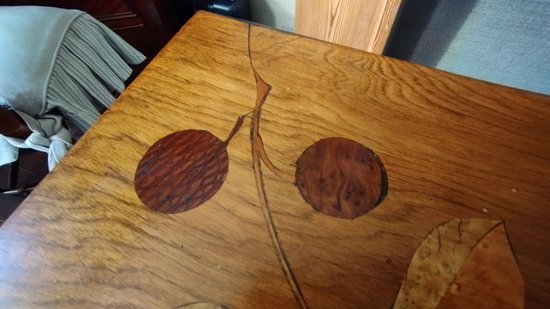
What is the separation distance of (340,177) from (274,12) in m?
1.08

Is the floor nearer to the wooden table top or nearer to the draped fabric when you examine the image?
the draped fabric

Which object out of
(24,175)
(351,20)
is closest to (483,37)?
(351,20)

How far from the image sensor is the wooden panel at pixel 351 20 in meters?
0.64

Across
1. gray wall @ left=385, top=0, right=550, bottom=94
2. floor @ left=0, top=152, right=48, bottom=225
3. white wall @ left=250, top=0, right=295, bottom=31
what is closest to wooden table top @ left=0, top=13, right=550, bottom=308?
gray wall @ left=385, top=0, right=550, bottom=94

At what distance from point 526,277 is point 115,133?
0.58 meters

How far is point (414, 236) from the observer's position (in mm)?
330

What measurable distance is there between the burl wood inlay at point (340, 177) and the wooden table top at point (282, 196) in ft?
0.04

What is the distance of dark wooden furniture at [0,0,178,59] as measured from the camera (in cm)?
107

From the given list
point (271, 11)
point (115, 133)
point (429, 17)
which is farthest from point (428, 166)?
point (271, 11)

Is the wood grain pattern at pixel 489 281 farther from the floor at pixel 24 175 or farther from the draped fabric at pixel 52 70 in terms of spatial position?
the floor at pixel 24 175

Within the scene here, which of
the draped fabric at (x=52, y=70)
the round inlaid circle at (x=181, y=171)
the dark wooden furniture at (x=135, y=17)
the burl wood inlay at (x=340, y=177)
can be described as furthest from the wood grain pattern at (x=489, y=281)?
the dark wooden furniture at (x=135, y=17)

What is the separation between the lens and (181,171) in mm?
399

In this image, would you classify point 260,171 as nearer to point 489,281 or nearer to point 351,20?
point 489,281

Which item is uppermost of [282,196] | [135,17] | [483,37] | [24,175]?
[483,37]
